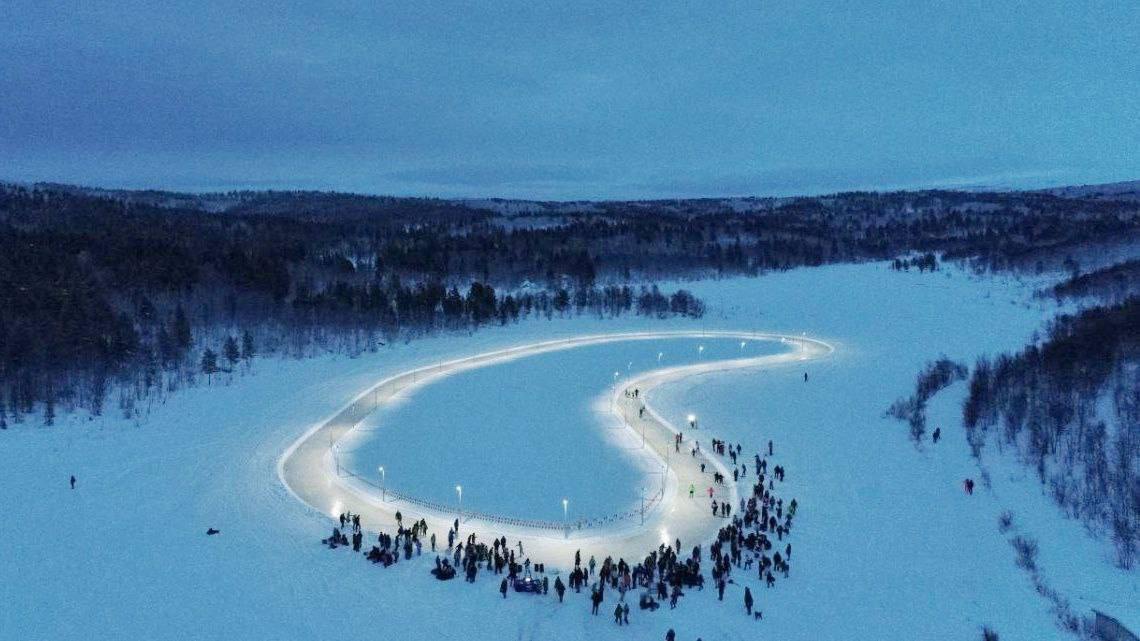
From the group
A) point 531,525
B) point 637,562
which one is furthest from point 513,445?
point 637,562

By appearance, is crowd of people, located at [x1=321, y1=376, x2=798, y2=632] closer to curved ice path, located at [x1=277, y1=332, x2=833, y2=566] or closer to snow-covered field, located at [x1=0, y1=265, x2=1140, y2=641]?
snow-covered field, located at [x1=0, y1=265, x2=1140, y2=641]

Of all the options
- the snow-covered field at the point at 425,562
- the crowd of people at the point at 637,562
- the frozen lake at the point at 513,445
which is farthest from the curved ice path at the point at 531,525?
the snow-covered field at the point at 425,562

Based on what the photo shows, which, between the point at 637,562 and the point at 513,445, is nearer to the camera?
the point at 637,562

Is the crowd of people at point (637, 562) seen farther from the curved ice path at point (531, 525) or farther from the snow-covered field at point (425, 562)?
the curved ice path at point (531, 525)

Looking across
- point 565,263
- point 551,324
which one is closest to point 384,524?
point 551,324

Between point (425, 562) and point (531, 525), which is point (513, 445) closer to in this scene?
point (531, 525)
